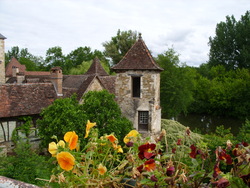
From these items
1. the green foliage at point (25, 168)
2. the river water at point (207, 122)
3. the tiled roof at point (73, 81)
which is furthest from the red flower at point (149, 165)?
the river water at point (207, 122)

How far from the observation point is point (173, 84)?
1008 inches

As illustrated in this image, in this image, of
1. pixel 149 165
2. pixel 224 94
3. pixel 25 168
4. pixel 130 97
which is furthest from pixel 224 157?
pixel 224 94

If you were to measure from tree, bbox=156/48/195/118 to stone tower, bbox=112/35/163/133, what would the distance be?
1289 centimetres

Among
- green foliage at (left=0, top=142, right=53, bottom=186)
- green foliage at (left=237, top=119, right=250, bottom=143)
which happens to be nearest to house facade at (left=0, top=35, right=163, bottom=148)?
green foliage at (left=0, top=142, right=53, bottom=186)

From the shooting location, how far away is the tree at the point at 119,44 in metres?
37.8

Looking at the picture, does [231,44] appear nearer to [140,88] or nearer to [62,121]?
[140,88]

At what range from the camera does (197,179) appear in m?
1.66

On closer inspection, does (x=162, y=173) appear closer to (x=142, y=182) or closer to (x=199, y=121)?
(x=142, y=182)

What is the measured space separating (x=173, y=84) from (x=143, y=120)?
13.5m

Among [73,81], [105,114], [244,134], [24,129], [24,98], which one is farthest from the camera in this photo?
[73,81]

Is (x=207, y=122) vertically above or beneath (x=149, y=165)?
beneath

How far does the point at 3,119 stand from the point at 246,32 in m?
Answer: 36.5

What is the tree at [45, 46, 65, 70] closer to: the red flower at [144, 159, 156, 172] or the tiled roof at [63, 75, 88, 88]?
the tiled roof at [63, 75, 88, 88]

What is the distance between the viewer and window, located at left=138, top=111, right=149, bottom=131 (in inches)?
512
